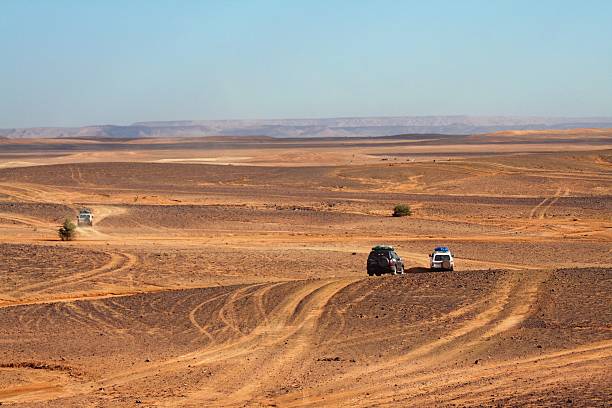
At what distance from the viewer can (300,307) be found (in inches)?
1053

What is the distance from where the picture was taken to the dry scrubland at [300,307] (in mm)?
17859

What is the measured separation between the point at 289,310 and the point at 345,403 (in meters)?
9.98

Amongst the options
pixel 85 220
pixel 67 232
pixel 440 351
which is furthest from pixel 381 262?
pixel 85 220

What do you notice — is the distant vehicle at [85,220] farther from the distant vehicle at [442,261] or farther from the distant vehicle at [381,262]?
the distant vehicle at [442,261]

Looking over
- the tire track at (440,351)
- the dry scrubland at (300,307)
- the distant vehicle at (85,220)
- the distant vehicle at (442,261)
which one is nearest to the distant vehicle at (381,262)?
the dry scrubland at (300,307)

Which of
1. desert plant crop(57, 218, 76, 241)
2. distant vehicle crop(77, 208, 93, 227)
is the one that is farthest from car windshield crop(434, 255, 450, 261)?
distant vehicle crop(77, 208, 93, 227)

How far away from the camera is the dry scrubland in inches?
703

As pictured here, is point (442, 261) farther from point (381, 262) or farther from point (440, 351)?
point (440, 351)

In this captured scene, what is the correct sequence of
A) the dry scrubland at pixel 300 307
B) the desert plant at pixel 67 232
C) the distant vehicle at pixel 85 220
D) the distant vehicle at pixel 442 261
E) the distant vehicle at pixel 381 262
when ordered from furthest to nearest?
1. the distant vehicle at pixel 85 220
2. the desert plant at pixel 67 232
3. the distant vehicle at pixel 442 261
4. the distant vehicle at pixel 381 262
5. the dry scrubland at pixel 300 307

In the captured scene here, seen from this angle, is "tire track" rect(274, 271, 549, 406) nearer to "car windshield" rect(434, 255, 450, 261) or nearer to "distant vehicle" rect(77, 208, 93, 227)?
"car windshield" rect(434, 255, 450, 261)

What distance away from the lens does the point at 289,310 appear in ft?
86.7

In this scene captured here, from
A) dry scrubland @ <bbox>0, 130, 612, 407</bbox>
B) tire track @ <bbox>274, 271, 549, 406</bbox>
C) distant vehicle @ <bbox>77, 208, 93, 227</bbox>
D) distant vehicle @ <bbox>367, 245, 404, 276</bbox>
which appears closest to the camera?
tire track @ <bbox>274, 271, 549, 406</bbox>

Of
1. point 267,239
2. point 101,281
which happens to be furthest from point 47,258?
point 267,239

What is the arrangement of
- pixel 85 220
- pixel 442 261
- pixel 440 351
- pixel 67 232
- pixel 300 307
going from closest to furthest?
pixel 440 351
pixel 300 307
pixel 442 261
pixel 67 232
pixel 85 220
